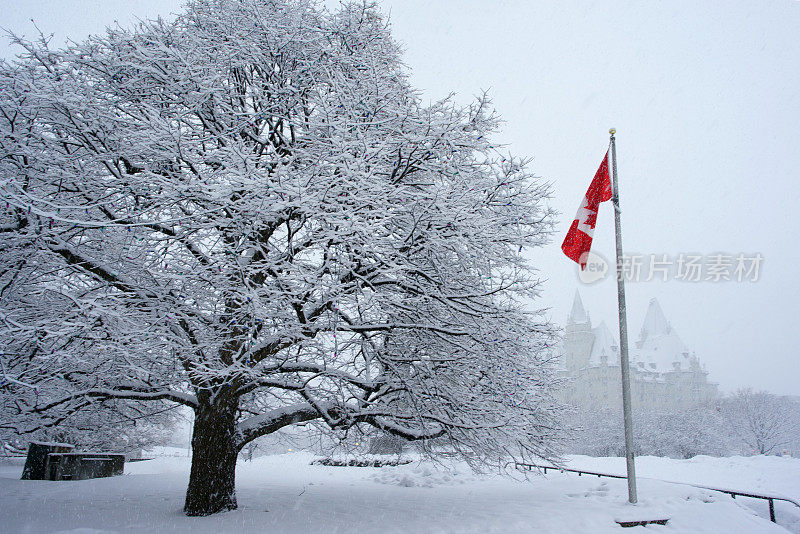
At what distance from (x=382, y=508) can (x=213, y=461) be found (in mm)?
3284

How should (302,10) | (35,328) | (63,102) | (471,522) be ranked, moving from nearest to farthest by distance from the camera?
(35,328)
(63,102)
(471,522)
(302,10)

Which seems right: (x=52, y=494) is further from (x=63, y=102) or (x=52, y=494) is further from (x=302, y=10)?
(x=302, y=10)

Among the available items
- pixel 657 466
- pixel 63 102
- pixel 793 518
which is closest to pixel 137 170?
pixel 63 102

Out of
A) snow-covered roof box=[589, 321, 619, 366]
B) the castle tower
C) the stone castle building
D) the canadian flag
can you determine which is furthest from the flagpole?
the castle tower

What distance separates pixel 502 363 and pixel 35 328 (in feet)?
21.5

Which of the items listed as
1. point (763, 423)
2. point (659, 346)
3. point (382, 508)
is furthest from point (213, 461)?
point (659, 346)

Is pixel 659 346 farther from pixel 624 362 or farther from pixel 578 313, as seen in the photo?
pixel 624 362

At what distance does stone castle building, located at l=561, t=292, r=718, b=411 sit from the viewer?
85.7 metres

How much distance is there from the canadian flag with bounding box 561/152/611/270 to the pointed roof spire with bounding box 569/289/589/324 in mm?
96676

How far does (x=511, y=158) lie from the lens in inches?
333

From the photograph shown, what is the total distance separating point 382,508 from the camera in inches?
360

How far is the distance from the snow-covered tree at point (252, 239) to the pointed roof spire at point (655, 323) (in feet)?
349

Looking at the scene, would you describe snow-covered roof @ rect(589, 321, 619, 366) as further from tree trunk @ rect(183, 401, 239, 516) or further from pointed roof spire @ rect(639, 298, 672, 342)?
tree trunk @ rect(183, 401, 239, 516)

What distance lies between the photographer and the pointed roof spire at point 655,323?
102 m
